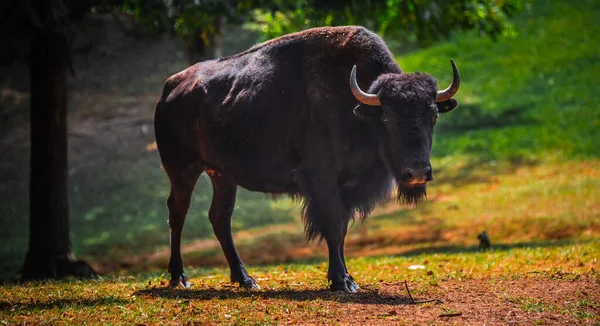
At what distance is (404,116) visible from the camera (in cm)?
900

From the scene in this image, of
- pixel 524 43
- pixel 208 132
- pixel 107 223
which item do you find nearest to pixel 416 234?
pixel 107 223

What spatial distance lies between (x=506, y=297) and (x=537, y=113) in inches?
951

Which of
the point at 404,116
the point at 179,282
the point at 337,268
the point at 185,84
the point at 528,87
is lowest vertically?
the point at 179,282

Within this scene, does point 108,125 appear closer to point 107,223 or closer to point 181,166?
point 107,223

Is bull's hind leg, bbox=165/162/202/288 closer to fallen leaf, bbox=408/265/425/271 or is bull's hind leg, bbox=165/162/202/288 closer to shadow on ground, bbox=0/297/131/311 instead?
shadow on ground, bbox=0/297/131/311

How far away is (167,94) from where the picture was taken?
37.9ft

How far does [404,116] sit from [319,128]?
3.63ft

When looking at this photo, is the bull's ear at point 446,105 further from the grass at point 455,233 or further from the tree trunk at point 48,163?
the tree trunk at point 48,163

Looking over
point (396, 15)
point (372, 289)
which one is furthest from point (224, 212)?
point (396, 15)

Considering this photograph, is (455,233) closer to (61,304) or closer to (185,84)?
(185,84)

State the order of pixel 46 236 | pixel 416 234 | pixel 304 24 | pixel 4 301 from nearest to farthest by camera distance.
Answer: pixel 4 301
pixel 46 236
pixel 304 24
pixel 416 234

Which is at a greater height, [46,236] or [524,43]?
[524,43]

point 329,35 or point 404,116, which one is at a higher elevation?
point 329,35

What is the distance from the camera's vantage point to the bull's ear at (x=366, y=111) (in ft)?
30.2
